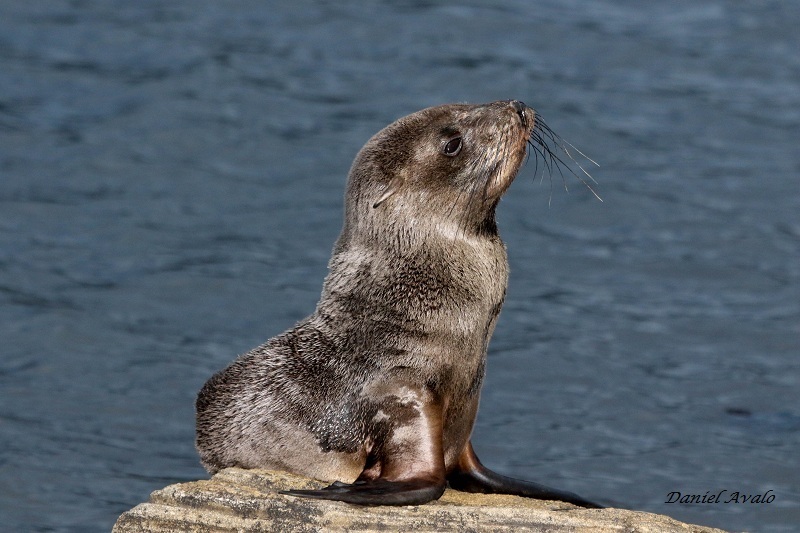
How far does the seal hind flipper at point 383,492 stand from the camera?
269 inches

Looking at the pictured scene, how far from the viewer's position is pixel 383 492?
6.93 m

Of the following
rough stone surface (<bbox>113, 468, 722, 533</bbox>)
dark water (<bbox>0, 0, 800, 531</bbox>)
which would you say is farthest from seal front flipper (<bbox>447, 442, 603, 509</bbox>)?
dark water (<bbox>0, 0, 800, 531</bbox>)

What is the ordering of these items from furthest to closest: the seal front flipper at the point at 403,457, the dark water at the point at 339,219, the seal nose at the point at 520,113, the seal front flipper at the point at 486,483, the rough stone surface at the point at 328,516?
the dark water at the point at 339,219
the seal nose at the point at 520,113
the seal front flipper at the point at 486,483
the seal front flipper at the point at 403,457
the rough stone surface at the point at 328,516

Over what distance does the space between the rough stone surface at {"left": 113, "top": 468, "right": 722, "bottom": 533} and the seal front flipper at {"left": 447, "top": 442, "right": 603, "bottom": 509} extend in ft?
2.15

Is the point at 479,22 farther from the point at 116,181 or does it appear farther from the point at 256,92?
the point at 116,181

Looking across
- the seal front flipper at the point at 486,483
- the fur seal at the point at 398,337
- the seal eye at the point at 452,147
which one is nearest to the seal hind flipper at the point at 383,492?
the fur seal at the point at 398,337

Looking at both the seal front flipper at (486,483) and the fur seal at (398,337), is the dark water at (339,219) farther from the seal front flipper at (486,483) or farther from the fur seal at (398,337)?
the fur seal at (398,337)

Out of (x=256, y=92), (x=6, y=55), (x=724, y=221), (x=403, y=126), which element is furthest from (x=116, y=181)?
(x=403, y=126)

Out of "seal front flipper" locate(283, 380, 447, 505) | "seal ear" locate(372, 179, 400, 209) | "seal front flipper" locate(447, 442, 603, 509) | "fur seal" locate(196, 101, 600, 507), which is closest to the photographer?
"seal front flipper" locate(283, 380, 447, 505)

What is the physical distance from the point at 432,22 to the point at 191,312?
9300 millimetres

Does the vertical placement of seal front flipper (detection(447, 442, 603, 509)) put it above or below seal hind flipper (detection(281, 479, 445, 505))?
below

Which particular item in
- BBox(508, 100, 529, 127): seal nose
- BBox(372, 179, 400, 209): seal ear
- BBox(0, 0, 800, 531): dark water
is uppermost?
BBox(508, 100, 529, 127): seal nose

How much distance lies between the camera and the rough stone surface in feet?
22.3

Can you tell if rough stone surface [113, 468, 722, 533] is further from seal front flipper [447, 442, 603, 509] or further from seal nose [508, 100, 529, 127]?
seal nose [508, 100, 529, 127]
